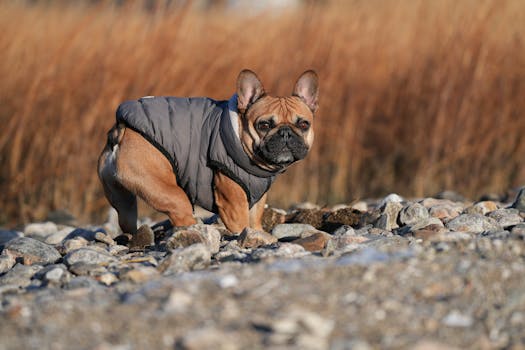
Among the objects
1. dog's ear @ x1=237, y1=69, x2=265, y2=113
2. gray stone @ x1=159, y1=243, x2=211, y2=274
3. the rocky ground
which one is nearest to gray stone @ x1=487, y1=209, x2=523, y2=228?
the rocky ground

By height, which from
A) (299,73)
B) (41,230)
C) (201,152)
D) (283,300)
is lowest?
(41,230)

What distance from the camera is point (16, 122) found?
24.6ft

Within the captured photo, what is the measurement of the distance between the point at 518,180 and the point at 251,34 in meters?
3.17

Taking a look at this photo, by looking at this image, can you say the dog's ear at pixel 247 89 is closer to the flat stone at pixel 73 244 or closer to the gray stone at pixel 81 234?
the flat stone at pixel 73 244

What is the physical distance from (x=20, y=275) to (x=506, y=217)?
110 inches

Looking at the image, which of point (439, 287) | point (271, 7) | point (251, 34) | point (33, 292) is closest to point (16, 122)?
point (251, 34)

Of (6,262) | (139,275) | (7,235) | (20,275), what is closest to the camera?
(139,275)

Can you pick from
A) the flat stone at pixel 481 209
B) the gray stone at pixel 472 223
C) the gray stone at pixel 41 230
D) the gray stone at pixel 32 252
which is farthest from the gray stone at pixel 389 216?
the gray stone at pixel 41 230

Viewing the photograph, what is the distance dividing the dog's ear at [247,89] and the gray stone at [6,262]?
1.61 m

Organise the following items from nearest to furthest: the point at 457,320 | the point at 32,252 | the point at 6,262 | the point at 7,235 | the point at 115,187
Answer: the point at 457,320, the point at 6,262, the point at 32,252, the point at 115,187, the point at 7,235

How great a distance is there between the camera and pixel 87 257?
407 cm

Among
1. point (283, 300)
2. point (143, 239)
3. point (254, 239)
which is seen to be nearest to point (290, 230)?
point (254, 239)

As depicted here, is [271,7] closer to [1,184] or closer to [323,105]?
[323,105]

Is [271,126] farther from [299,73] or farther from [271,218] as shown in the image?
[299,73]
